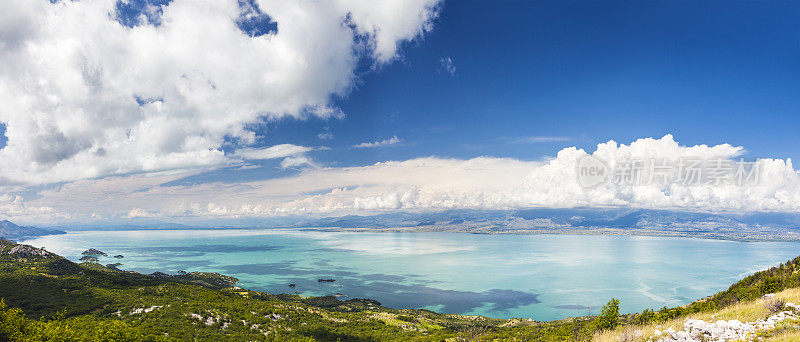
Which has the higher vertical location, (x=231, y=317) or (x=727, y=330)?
(x=727, y=330)

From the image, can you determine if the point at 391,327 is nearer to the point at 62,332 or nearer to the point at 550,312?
the point at 62,332

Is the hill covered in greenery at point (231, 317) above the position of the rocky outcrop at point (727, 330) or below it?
below

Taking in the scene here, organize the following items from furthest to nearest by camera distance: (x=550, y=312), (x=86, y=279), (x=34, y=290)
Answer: (x=550, y=312), (x=86, y=279), (x=34, y=290)

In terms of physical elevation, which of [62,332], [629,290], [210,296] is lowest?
[629,290]

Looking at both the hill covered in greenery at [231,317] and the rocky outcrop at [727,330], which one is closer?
the rocky outcrop at [727,330]

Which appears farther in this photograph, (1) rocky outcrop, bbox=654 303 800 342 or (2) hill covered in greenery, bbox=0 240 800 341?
(2) hill covered in greenery, bbox=0 240 800 341

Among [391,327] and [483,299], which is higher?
[391,327]

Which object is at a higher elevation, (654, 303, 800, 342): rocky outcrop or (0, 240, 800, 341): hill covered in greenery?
(654, 303, 800, 342): rocky outcrop

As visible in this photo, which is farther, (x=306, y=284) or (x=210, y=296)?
(x=306, y=284)

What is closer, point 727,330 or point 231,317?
point 727,330

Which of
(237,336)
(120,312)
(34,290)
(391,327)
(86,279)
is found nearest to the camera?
(237,336)

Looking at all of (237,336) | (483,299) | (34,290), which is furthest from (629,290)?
(34,290)
